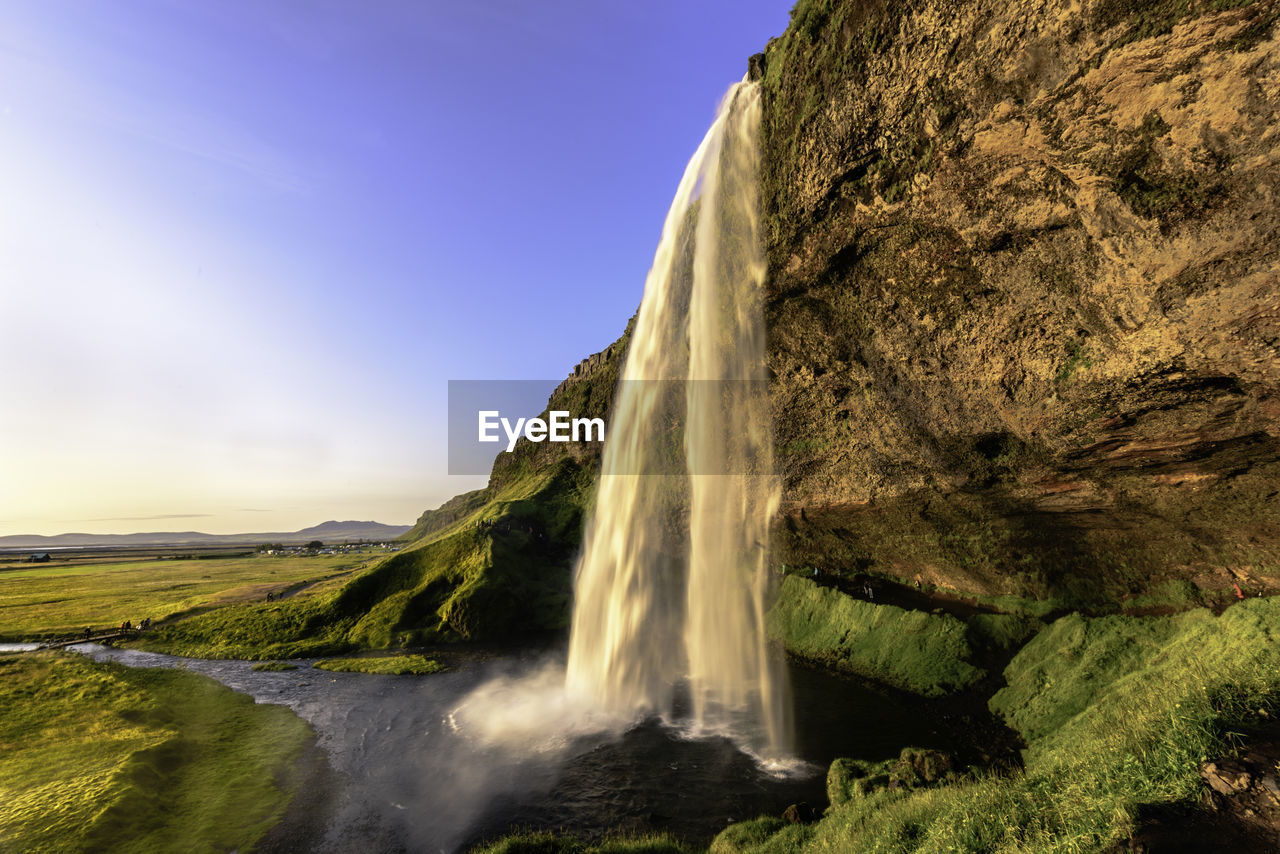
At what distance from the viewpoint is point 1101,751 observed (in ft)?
25.7

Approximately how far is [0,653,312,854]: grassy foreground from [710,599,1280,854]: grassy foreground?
45.7ft

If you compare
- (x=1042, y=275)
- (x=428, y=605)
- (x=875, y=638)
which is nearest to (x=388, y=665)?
(x=428, y=605)

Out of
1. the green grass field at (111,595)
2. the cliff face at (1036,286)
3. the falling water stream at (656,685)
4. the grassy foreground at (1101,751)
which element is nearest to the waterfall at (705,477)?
the falling water stream at (656,685)

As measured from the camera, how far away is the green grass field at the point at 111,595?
43938 mm

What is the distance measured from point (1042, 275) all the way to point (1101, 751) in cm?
1255

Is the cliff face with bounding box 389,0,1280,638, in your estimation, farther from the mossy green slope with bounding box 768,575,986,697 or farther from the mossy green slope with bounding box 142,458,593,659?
the mossy green slope with bounding box 142,458,593,659

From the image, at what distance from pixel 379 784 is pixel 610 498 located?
17643 mm

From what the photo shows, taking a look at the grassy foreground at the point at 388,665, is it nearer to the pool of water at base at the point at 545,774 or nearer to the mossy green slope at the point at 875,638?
the pool of water at base at the point at 545,774

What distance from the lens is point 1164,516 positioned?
1806 centimetres

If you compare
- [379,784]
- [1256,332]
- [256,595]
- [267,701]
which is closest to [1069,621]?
[1256,332]

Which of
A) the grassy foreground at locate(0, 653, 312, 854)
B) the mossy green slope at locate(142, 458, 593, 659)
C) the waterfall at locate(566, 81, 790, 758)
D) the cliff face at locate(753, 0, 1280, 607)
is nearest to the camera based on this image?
the cliff face at locate(753, 0, 1280, 607)

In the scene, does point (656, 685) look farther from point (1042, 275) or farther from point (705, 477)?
point (1042, 275)

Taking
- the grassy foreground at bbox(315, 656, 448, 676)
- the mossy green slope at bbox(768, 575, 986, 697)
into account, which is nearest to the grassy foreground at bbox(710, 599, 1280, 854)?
the mossy green slope at bbox(768, 575, 986, 697)

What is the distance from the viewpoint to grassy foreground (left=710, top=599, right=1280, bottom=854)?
6.11 metres
